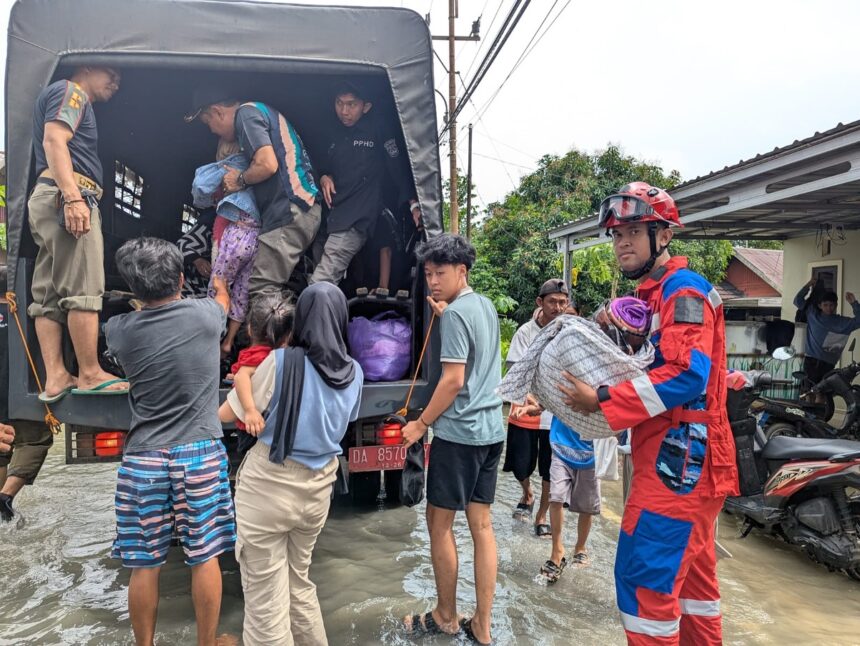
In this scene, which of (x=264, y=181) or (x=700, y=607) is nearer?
(x=700, y=607)

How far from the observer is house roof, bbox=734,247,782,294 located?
1748 centimetres

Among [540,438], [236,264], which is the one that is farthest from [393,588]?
[236,264]

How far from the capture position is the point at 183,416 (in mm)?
2385

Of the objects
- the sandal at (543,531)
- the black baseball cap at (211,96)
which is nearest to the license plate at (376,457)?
the sandal at (543,531)

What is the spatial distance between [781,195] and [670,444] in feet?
14.6

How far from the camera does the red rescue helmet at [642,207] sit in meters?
2.10

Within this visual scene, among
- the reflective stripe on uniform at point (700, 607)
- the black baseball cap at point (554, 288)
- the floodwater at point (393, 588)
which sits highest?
the black baseball cap at point (554, 288)

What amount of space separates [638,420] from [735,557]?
2686 millimetres

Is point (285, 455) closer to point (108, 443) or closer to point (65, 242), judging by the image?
point (108, 443)

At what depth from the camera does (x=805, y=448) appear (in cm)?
367

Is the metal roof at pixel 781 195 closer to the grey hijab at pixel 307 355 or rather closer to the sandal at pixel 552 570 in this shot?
the sandal at pixel 552 570

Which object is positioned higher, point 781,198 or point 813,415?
point 781,198

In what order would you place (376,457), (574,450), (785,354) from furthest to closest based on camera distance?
(785,354) < (574,450) < (376,457)

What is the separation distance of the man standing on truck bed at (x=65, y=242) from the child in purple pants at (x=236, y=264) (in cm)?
69
